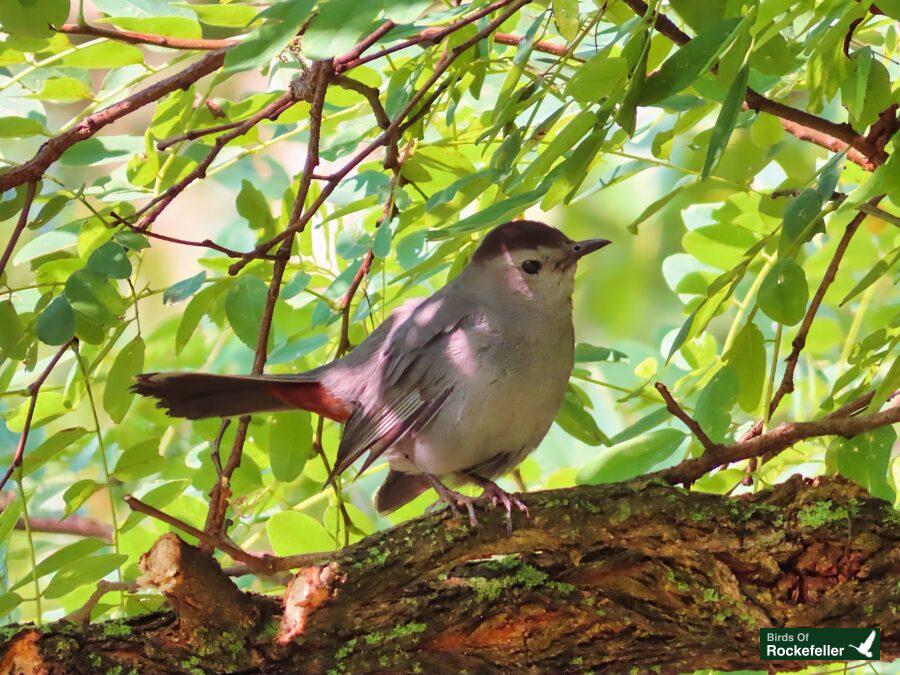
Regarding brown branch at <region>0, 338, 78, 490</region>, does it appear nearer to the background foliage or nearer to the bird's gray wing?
the background foliage

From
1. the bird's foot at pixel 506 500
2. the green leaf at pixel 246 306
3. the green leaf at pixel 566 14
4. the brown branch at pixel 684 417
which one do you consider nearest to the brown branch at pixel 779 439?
the brown branch at pixel 684 417

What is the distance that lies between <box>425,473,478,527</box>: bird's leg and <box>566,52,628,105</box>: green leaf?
3.63ft

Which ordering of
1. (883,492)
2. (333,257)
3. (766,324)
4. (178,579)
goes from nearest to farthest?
(178,579)
(883,492)
(333,257)
(766,324)

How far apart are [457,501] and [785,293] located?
108 cm

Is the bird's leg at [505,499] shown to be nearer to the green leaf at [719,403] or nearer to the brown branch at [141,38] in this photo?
the green leaf at [719,403]

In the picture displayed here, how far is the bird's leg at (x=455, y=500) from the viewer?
2.80m

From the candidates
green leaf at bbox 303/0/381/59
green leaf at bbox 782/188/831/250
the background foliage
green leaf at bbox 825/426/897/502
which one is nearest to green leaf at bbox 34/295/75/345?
the background foliage

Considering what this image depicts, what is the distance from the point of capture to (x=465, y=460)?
11.6 feet

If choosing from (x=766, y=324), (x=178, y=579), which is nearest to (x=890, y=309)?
(x=766, y=324)

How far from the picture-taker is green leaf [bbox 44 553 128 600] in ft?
9.31

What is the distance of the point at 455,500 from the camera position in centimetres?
310

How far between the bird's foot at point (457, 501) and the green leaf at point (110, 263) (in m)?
1.06

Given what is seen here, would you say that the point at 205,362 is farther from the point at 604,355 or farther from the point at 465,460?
the point at 604,355

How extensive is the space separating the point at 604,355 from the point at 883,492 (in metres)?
1.00
